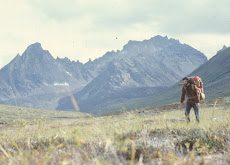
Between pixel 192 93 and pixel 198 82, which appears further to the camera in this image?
pixel 192 93

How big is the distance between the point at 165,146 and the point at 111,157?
43.3 inches

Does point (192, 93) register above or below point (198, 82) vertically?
below

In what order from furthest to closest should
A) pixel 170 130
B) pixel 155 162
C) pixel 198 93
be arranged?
pixel 198 93 → pixel 170 130 → pixel 155 162

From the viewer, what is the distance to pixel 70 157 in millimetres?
3699

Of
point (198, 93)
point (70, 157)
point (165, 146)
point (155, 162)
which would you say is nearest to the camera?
point (155, 162)

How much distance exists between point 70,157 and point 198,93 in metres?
8.74

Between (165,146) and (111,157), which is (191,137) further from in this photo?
(111,157)

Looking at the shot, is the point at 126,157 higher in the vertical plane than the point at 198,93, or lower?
lower

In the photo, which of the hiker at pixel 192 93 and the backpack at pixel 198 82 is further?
the hiker at pixel 192 93

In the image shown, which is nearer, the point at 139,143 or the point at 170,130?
the point at 139,143

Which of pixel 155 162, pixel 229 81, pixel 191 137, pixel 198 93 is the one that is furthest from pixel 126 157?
pixel 229 81

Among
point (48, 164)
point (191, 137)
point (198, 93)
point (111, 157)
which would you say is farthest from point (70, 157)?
point (198, 93)

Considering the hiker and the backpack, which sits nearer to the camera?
the backpack

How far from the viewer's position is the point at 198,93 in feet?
36.8
